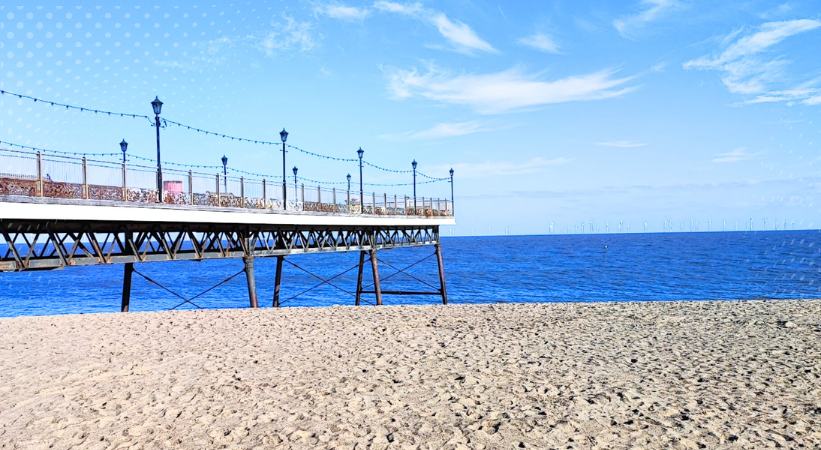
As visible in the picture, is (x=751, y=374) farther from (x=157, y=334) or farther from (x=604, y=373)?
(x=157, y=334)

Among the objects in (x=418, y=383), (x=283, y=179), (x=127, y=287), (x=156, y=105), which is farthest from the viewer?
(x=283, y=179)

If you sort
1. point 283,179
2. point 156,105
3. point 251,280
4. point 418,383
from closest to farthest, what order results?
point 418,383
point 156,105
point 251,280
point 283,179

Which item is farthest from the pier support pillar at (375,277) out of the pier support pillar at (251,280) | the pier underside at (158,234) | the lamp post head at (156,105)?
the lamp post head at (156,105)

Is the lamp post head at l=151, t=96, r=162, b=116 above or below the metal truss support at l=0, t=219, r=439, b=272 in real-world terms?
above

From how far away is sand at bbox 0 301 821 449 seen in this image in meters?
7.62

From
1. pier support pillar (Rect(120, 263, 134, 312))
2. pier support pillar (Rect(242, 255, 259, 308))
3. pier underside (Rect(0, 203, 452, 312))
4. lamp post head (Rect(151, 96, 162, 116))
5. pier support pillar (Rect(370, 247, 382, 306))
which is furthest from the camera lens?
pier support pillar (Rect(370, 247, 382, 306))

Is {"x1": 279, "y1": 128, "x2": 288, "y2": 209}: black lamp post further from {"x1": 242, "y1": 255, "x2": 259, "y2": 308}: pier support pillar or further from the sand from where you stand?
the sand

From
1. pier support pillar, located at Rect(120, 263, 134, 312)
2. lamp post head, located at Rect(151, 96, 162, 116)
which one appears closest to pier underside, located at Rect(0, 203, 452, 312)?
pier support pillar, located at Rect(120, 263, 134, 312)

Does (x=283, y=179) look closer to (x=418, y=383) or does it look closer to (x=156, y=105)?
(x=156, y=105)

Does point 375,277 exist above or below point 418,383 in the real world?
below

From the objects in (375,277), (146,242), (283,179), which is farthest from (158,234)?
(375,277)

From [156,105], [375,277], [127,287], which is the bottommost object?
[375,277]

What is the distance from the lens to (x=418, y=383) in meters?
9.92

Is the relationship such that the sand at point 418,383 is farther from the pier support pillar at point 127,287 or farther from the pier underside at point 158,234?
the pier support pillar at point 127,287
